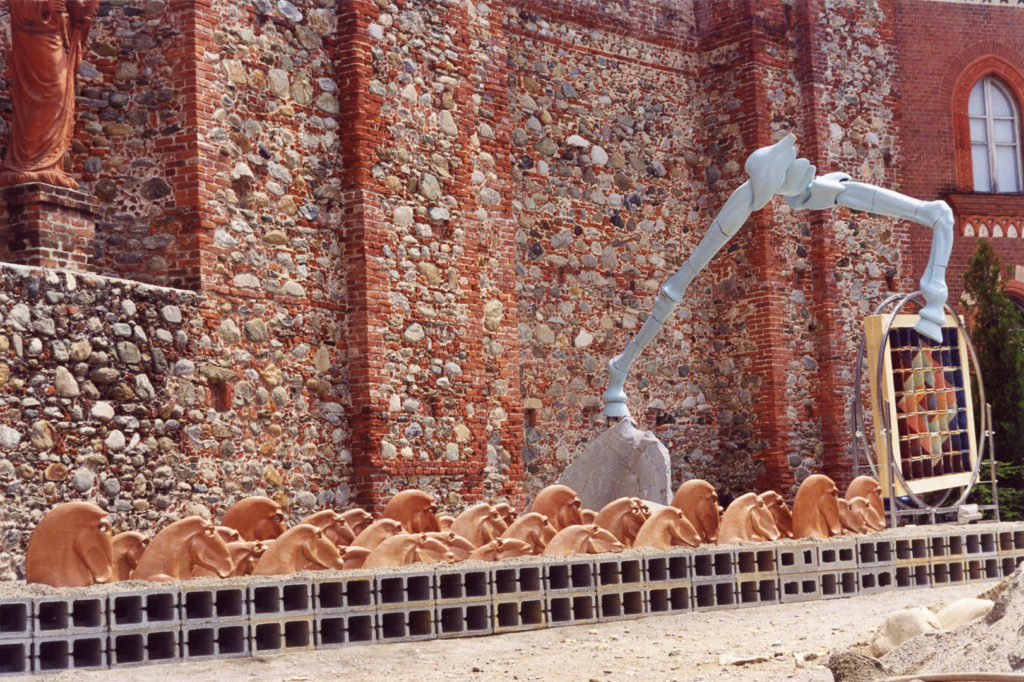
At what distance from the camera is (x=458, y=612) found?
27.4ft

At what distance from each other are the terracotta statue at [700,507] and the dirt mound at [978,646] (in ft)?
12.4

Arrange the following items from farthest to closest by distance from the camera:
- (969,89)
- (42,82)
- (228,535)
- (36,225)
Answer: (969,89) < (42,82) < (36,225) < (228,535)

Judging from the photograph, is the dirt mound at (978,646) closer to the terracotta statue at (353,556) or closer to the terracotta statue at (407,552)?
the terracotta statue at (407,552)

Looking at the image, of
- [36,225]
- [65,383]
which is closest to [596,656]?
[65,383]

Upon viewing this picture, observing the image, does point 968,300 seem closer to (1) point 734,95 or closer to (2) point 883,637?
(1) point 734,95

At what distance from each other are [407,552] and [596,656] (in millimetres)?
1409

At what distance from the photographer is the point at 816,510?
36.0 feet

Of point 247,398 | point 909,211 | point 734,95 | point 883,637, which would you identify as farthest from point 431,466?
point 734,95

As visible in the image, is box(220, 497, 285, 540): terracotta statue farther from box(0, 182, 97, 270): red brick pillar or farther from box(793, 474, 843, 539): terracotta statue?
box(793, 474, 843, 539): terracotta statue

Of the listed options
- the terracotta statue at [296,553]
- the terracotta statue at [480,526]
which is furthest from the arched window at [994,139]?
the terracotta statue at [296,553]

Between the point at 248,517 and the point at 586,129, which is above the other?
the point at 586,129

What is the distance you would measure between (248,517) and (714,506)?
138 inches

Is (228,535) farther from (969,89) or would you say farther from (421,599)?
(969,89)

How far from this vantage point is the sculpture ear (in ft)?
25.7
